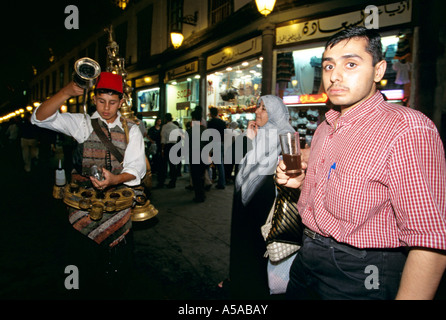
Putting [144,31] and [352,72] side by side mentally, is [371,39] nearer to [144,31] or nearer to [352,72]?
[352,72]

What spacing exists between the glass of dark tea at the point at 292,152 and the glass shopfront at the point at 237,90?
908cm

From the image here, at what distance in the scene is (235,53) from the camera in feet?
34.6

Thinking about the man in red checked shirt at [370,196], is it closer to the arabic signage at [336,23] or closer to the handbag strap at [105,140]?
the handbag strap at [105,140]

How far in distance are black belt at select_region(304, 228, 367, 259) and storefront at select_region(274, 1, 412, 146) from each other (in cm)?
522

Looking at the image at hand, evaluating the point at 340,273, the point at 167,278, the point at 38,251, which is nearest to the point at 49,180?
the point at 38,251

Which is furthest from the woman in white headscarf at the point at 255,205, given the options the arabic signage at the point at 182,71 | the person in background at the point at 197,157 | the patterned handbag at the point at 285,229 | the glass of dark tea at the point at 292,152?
the arabic signage at the point at 182,71

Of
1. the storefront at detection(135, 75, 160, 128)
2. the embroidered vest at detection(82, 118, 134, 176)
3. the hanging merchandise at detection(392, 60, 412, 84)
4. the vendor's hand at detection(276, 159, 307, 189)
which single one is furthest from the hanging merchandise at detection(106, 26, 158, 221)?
the storefront at detection(135, 75, 160, 128)

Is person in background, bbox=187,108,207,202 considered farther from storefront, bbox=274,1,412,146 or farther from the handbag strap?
the handbag strap

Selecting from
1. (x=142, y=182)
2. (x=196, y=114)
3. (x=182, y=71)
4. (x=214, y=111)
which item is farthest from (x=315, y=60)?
(x=182, y=71)

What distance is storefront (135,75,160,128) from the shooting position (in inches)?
682

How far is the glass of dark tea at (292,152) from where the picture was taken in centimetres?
161

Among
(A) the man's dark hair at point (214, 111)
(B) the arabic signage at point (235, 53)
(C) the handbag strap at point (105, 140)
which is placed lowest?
(C) the handbag strap at point (105, 140)
